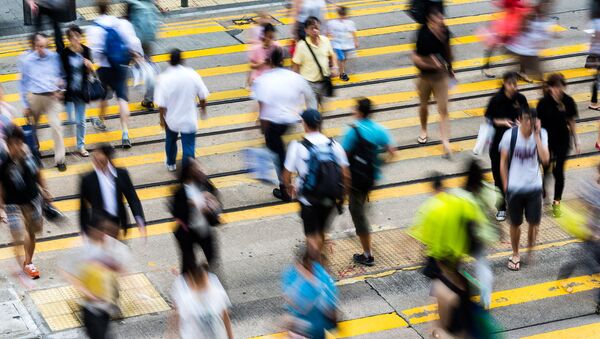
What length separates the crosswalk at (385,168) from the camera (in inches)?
439

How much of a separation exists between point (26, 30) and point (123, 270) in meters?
11.9

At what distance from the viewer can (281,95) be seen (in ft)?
41.4

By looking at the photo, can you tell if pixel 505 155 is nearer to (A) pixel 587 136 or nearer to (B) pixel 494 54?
(A) pixel 587 136

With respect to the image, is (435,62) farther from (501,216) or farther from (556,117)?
(501,216)

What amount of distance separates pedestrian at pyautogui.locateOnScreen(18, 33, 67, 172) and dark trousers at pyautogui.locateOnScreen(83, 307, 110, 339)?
514cm

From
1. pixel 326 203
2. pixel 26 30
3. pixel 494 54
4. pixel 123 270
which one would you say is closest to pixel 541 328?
pixel 326 203

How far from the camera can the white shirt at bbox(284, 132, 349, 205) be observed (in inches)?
427

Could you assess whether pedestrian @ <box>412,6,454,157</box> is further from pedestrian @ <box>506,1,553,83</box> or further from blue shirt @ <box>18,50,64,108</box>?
blue shirt @ <box>18,50,64,108</box>

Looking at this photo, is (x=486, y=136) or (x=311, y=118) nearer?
(x=311, y=118)

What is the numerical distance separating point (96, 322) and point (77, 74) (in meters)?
5.68

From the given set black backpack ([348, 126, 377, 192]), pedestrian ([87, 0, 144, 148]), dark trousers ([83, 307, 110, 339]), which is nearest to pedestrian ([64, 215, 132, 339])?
dark trousers ([83, 307, 110, 339])

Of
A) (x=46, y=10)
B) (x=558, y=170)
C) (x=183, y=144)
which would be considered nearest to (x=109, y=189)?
(x=183, y=144)

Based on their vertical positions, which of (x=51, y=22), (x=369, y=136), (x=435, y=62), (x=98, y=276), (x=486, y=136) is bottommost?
(x=51, y=22)

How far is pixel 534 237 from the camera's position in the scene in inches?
454
